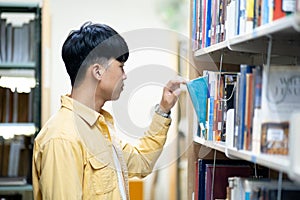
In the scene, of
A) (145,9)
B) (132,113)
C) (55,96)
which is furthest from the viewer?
(145,9)

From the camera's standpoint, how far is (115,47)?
2.04 meters

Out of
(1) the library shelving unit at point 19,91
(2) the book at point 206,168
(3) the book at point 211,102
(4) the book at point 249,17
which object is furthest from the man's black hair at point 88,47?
(1) the library shelving unit at point 19,91

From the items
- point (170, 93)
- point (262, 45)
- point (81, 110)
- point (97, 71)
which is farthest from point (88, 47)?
point (262, 45)

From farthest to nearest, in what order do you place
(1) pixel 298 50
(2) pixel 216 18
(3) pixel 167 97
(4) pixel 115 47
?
1. (3) pixel 167 97
2. (4) pixel 115 47
3. (2) pixel 216 18
4. (1) pixel 298 50

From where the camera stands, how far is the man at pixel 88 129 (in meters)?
1.82

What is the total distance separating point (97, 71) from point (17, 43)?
1605 mm

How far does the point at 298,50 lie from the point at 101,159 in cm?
81

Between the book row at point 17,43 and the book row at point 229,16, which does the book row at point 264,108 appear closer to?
the book row at point 229,16

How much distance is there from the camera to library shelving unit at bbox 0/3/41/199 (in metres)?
3.42

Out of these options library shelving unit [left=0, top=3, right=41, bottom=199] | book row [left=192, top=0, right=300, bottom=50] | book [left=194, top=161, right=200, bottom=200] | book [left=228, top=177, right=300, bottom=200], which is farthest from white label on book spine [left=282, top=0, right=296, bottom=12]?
library shelving unit [left=0, top=3, right=41, bottom=199]

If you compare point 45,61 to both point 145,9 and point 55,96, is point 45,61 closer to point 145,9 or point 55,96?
point 55,96

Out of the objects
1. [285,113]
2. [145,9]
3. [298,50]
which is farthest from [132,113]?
[145,9]

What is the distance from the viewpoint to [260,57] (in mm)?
1989

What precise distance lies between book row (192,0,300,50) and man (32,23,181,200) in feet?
0.88
